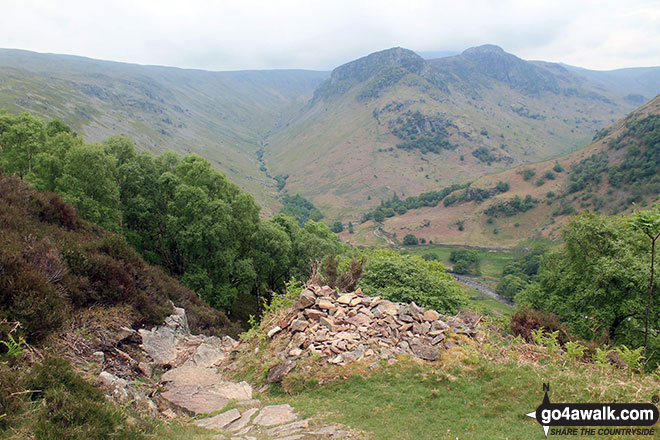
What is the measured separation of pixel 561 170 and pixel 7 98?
695 ft

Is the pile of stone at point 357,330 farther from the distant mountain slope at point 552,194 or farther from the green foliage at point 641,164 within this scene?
the green foliage at point 641,164

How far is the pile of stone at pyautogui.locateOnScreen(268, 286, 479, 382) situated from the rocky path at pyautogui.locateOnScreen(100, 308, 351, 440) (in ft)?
5.10

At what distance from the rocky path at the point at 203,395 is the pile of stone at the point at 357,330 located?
1.56 m

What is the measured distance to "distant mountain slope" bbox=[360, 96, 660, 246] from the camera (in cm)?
11106

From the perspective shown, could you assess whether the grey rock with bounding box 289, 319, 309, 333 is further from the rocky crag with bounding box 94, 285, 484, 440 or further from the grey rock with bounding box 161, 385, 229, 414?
the grey rock with bounding box 161, 385, 229, 414

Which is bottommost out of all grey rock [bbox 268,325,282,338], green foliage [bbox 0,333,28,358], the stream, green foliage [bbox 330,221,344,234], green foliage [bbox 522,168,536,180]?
the stream

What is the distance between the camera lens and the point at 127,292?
13.7m

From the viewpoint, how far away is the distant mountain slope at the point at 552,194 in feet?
364

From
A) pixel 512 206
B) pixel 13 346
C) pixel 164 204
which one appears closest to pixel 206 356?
pixel 13 346

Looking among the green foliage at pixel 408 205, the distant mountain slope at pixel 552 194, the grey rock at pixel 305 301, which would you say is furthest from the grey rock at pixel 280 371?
the green foliage at pixel 408 205

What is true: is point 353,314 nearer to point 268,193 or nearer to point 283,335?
point 283,335

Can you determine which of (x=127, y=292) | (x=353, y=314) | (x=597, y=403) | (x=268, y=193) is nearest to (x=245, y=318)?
(x=127, y=292)

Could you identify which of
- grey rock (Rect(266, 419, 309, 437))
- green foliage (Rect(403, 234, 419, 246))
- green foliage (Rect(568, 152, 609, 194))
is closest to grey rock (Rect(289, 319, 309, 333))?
grey rock (Rect(266, 419, 309, 437))

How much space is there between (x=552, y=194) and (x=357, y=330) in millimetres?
142246
